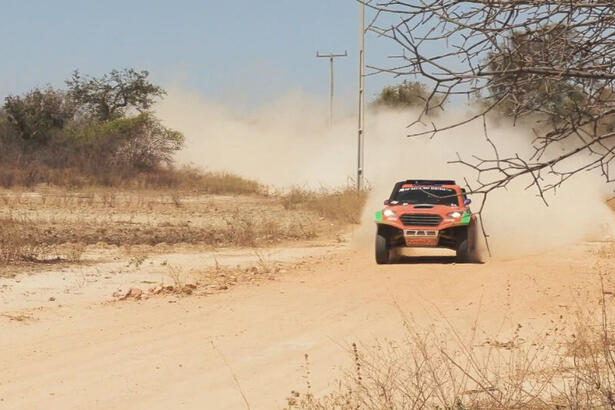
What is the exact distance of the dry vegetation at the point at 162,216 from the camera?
2322cm

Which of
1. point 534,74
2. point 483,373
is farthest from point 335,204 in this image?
point 534,74

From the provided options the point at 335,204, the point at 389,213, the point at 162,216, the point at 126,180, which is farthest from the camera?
the point at 126,180

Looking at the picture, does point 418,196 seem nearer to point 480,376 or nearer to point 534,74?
point 480,376

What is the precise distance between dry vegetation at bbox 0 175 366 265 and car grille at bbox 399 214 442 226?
606 centimetres

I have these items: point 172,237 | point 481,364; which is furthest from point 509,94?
point 172,237

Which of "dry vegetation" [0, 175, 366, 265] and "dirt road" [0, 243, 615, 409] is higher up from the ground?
"dry vegetation" [0, 175, 366, 265]

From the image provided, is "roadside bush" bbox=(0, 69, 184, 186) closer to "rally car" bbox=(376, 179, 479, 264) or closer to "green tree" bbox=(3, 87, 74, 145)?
"green tree" bbox=(3, 87, 74, 145)

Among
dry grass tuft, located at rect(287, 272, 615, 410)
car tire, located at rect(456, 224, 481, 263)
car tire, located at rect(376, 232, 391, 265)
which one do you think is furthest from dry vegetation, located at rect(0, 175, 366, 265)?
dry grass tuft, located at rect(287, 272, 615, 410)

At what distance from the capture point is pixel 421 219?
18.7 metres

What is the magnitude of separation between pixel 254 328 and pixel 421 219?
21.7ft

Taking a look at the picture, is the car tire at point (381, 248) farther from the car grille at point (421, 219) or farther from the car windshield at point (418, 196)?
the car windshield at point (418, 196)

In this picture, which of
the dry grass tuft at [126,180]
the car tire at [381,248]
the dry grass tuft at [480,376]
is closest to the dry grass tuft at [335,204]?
the dry grass tuft at [126,180]

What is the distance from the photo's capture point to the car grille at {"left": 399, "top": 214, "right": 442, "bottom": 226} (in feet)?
61.2

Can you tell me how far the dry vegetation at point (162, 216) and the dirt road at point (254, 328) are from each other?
18.6 feet
